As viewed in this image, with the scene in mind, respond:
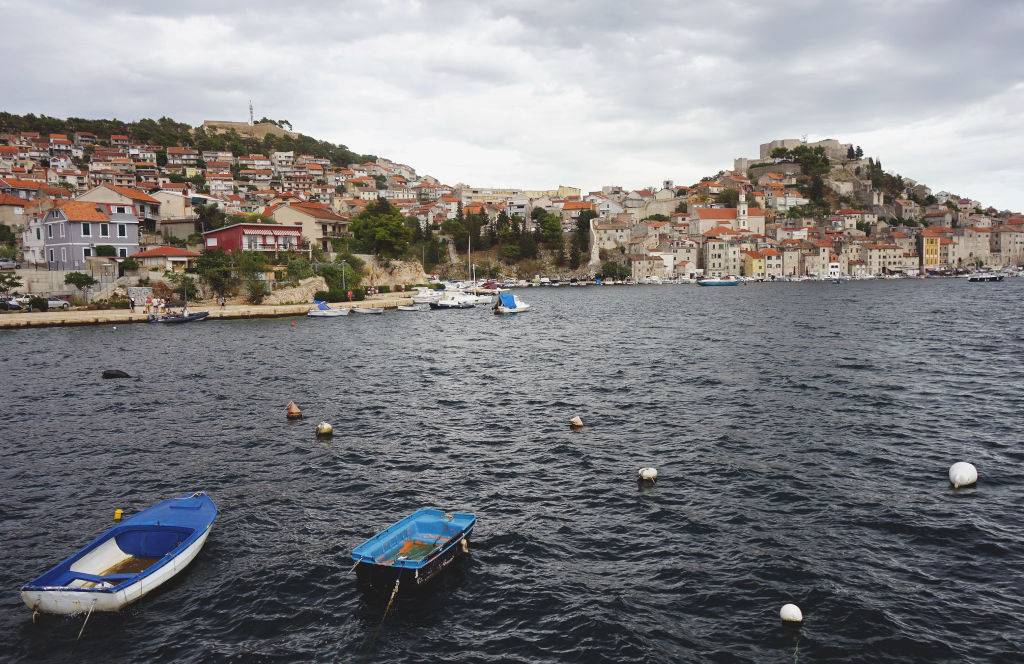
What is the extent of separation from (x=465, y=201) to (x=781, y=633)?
14709 centimetres

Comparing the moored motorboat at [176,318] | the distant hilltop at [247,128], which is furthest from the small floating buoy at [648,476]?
the distant hilltop at [247,128]

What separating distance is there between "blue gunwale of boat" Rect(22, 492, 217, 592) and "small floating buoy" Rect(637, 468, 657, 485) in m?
8.20

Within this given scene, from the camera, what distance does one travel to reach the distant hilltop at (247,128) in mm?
148625

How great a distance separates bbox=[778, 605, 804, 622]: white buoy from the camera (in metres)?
7.57

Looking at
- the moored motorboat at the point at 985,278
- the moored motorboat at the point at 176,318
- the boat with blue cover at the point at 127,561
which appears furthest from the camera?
the moored motorboat at the point at 985,278

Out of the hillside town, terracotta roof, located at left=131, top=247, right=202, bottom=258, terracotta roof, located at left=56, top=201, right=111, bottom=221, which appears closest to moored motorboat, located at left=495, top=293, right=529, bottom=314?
the hillside town

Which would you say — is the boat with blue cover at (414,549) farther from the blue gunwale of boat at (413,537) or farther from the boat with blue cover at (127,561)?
the boat with blue cover at (127,561)

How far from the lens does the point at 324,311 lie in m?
47.3

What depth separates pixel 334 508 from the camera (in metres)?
11.2

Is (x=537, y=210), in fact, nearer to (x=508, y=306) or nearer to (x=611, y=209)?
(x=611, y=209)

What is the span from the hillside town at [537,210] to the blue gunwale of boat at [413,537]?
47947 mm

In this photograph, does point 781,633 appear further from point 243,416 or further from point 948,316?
point 948,316

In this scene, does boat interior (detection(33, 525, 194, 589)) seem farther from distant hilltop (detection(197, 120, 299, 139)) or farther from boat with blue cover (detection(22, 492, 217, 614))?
distant hilltop (detection(197, 120, 299, 139))

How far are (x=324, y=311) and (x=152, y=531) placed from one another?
129ft
